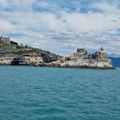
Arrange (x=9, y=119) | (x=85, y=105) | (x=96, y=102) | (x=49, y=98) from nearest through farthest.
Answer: (x=9, y=119), (x=85, y=105), (x=96, y=102), (x=49, y=98)

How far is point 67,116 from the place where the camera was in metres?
41.1

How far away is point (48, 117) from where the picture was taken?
40.5 metres

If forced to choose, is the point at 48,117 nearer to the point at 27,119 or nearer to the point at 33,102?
the point at 27,119

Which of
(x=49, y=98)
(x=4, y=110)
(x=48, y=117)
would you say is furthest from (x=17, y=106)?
(x=49, y=98)

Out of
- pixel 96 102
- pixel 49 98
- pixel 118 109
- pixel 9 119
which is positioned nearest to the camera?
pixel 9 119

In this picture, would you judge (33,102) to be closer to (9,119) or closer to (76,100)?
(76,100)

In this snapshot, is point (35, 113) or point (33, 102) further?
point (33, 102)

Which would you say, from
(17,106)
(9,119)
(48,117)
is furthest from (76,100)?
(9,119)

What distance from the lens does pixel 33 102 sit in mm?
51125

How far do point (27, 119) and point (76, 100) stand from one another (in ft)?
55.5

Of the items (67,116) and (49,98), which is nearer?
(67,116)

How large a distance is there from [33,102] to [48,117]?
1091 centimetres

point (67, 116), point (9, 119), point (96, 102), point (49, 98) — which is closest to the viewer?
point (9, 119)

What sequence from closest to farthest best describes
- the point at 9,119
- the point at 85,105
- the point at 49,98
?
the point at 9,119, the point at 85,105, the point at 49,98
